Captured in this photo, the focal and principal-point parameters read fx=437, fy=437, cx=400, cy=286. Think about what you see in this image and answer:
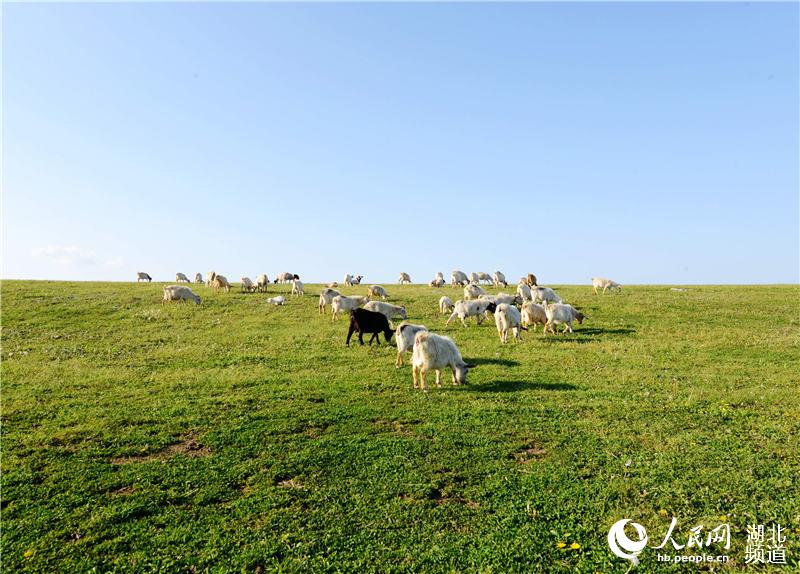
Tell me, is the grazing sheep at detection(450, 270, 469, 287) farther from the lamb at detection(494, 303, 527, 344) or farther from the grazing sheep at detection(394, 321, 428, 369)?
the grazing sheep at detection(394, 321, 428, 369)

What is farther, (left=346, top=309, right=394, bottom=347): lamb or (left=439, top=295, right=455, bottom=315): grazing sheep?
(left=439, top=295, right=455, bottom=315): grazing sheep

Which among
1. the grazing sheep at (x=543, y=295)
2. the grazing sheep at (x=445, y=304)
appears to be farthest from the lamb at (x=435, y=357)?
the grazing sheep at (x=543, y=295)

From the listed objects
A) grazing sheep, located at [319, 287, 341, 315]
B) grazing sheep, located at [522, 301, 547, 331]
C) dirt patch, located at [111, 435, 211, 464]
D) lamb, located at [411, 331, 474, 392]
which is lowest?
dirt patch, located at [111, 435, 211, 464]

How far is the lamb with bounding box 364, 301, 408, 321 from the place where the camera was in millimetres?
28297

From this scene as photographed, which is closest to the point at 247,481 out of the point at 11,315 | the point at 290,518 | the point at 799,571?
the point at 290,518

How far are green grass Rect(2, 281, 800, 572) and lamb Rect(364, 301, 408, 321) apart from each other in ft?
23.6

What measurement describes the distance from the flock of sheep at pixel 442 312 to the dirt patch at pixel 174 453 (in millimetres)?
6980

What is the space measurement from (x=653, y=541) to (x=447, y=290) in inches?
1420

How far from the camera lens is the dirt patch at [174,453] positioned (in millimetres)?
10375

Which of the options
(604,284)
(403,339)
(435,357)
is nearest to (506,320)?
(403,339)

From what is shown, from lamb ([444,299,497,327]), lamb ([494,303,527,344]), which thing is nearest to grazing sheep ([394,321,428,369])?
lamb ([494,303,527,344])

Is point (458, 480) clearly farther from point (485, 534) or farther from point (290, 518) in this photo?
point (290, 518)

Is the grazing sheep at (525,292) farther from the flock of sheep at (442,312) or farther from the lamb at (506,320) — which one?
the lamb at (506,320)

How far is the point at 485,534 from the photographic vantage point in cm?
742
